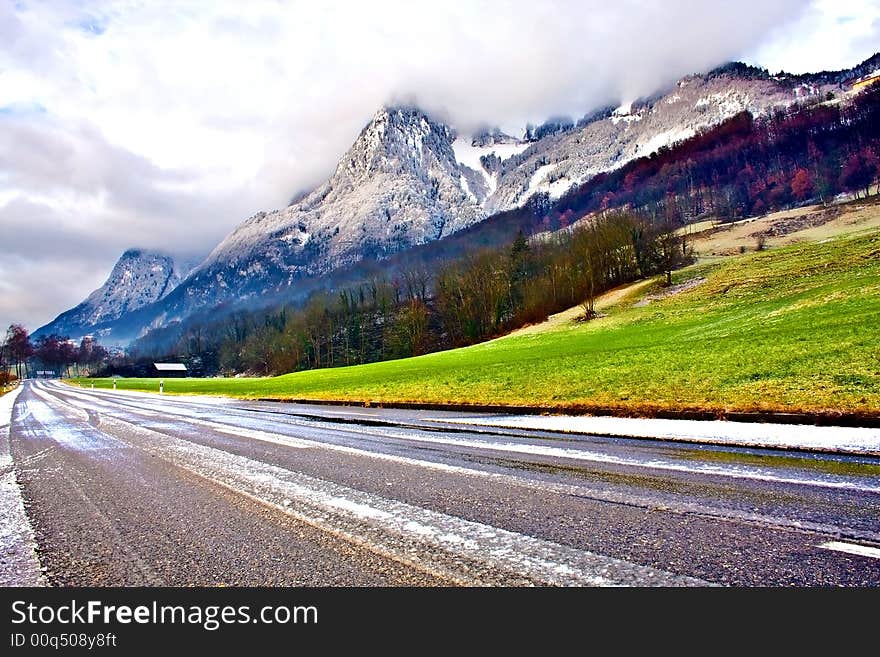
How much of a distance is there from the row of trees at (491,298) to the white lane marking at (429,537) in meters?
54.1

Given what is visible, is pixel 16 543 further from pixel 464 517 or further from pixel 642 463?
pixel 642 463

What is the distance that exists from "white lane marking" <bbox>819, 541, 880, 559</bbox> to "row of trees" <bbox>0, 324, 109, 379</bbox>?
153 meters

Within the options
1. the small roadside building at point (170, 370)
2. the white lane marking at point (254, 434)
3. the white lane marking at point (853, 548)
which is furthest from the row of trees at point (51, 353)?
the white lane marking at point (853, 548)

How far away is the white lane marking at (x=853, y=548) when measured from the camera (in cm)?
322

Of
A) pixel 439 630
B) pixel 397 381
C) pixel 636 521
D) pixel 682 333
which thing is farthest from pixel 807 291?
pixel 439 630

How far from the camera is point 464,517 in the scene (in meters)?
4.40

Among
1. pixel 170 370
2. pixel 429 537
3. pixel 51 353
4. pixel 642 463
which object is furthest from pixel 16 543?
pixel 51 353

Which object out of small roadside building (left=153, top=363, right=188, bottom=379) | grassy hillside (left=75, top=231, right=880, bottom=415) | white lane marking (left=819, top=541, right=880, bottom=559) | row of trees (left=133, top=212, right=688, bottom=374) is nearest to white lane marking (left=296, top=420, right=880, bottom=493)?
white lane marking (left=819, top=541, right=880, bottom=559)

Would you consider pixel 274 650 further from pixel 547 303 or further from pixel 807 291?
pixel 547 303

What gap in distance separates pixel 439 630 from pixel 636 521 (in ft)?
7.38

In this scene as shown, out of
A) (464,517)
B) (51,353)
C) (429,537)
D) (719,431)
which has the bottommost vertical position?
(719,431)

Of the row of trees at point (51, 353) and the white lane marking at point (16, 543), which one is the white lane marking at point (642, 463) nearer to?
the white lane marking at point (16, 543)

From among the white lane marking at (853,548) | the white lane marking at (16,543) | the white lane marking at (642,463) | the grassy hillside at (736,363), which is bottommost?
the grassy hillside at (736,363)

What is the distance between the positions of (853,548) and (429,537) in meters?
2.93
